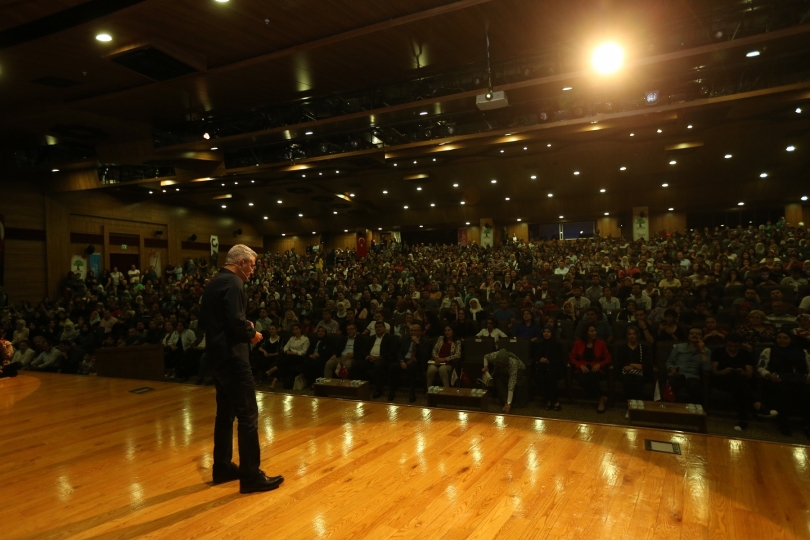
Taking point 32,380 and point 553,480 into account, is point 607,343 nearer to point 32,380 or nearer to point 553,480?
point 553,480

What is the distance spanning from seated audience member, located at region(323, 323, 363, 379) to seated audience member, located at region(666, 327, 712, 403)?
3.26m

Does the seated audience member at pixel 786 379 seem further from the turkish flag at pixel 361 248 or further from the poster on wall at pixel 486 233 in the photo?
the poster on wall at pixel 486 233

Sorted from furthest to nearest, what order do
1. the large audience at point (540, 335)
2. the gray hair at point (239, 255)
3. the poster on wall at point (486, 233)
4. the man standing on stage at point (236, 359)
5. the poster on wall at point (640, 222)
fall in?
the poster on wall at point (486, 233) < the poster on wall at point (640, 222) < the large audience at point (540, 335) < the gray hair at point (239, 255) < the man standing on stage at point (236, 359)

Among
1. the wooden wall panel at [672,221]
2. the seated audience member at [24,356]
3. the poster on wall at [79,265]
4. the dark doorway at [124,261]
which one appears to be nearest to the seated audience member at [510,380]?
the seated audience member at [24,356]

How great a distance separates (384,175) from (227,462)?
11899mm

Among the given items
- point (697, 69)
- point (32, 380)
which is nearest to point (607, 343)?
point (697, 69)

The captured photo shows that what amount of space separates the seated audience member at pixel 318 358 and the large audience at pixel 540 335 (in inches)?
0.5

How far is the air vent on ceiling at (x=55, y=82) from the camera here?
21.7ft

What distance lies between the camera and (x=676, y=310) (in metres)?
5.11

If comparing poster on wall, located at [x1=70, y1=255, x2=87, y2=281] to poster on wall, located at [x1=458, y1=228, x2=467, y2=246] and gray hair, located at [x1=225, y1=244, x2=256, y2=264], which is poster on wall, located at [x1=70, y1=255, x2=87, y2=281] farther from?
gray hair, located at [x1=225, y1=244, x2=256, y2=264]

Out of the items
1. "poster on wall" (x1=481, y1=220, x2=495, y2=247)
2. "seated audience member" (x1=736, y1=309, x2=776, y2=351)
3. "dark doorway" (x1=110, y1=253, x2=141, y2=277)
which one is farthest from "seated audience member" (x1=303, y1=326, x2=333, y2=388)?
"poster on wall" (x1=481, y1=220, x2=495, y2=247)

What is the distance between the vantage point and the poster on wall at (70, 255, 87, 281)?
14602 mm

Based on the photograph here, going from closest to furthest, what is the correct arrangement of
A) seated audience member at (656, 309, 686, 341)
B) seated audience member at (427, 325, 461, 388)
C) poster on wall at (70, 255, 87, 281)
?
seated audience member at (656, 309, 686, 341) < seated audience member at (427, 325, 461, 388) < poster on wall at (70, 255, 87, 281)

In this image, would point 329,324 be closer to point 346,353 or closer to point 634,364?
point 346,353
